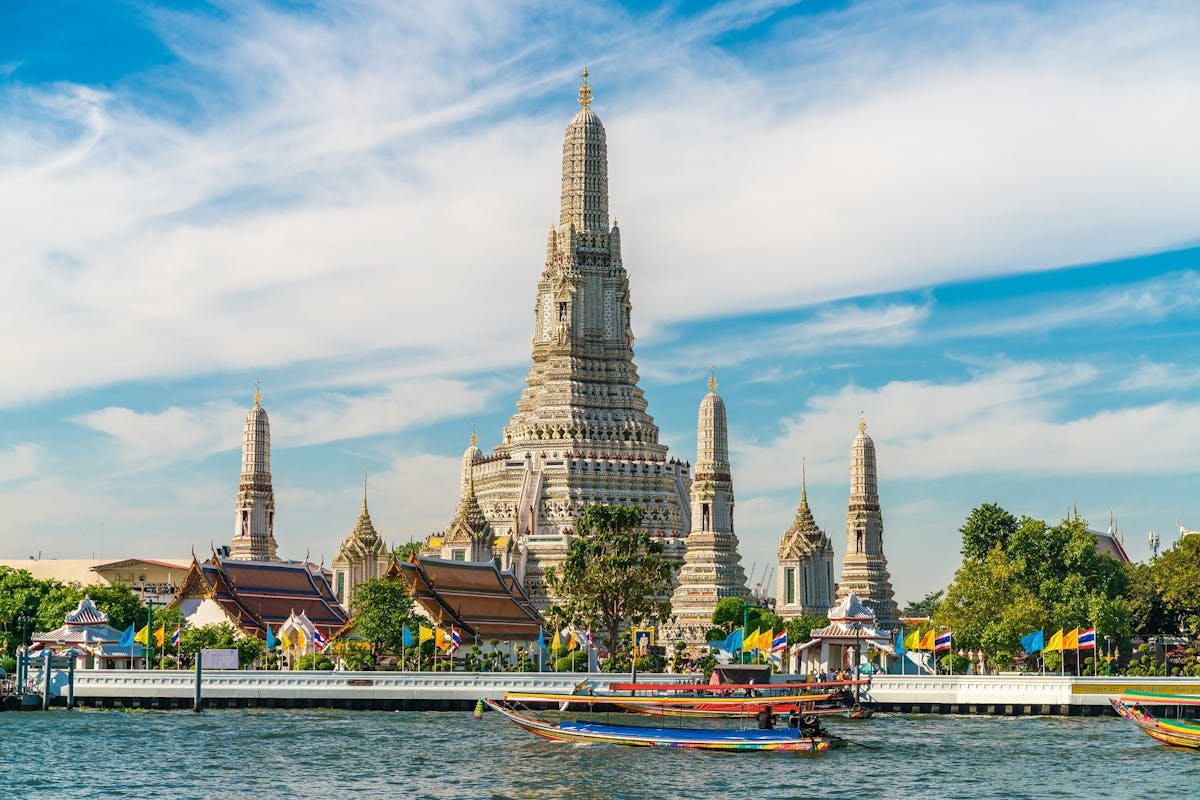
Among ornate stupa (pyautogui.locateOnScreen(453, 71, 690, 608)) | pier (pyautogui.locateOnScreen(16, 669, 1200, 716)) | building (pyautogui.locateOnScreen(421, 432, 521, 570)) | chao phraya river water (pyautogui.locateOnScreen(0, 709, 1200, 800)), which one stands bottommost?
chao phraya river water (pyautogui.locateOnScreen(0, 709, 1200, 800))

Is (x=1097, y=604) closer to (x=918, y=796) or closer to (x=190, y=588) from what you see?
(x=918, y=796)

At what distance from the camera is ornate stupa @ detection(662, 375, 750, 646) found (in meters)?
110

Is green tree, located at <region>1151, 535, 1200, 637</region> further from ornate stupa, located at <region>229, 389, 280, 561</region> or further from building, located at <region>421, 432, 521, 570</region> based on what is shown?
ornate stupa, located at <region>229, 389, 280, 561</region>

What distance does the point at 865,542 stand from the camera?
116m

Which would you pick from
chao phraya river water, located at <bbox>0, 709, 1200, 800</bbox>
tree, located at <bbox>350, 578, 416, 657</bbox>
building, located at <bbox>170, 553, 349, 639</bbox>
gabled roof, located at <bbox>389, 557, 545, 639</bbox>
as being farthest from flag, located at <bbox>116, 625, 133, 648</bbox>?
gabled roof, located at <bbox>389, 557, 545, 639</bbox>

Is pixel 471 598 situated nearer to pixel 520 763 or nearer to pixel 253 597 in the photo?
pixel 253 597

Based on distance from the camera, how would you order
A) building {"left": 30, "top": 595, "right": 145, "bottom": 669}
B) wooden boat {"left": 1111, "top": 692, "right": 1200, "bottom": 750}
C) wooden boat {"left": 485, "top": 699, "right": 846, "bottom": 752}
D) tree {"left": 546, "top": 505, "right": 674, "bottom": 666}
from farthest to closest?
tree {"left": 546, "top": 505, "right": 674, "bottom": 666}, building {"left": 30, "top": 595, "right": 145, "bottom": 669}, wooden boat {"left": 1111, "top": 692, "right": 1200, "bottom": 750}, wooden boat {"left": 485, "top": 699, "right": 846, "bottom": 752}

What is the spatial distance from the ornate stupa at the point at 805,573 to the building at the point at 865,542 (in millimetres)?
1313

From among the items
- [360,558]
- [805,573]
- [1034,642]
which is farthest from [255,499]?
[1034,642]

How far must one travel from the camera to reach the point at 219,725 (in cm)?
6869

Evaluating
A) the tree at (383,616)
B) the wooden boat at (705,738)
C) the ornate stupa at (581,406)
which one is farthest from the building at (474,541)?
the wooden boat at (705,738)

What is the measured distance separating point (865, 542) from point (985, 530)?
21.9 metres

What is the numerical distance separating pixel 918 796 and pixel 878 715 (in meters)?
24.6

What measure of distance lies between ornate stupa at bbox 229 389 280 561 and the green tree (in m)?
56.1
